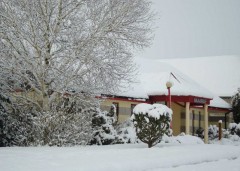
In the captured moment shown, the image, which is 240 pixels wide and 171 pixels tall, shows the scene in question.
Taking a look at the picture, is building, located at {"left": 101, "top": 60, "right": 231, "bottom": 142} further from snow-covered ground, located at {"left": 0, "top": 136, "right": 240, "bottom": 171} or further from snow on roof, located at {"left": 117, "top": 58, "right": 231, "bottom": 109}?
snow-covered ground, located at {"left": 0, "top": 136, "right": 240, "bottom": 171}

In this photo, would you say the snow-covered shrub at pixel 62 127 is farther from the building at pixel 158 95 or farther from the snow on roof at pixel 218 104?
the snow on roof at pixel 218 104

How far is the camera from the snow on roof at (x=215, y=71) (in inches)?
1505

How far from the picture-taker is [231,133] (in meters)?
31.8

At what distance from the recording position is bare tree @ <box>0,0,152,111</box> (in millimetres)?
16281

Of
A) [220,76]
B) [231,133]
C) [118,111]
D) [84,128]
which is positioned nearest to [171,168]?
[84,128]

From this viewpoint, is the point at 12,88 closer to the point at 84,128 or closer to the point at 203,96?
the point at 84,128

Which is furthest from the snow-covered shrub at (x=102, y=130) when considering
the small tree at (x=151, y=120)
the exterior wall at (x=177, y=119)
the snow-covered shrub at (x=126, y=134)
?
the exterior wall at (x=177, y=119)

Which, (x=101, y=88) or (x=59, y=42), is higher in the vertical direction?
(x=59, y=42)

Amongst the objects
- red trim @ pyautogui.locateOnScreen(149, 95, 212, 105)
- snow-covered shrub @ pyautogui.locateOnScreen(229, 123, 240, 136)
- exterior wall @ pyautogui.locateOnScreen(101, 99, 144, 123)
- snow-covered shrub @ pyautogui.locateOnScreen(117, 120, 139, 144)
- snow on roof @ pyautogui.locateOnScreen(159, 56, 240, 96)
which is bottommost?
snow-covered shrub @ pyautogui.locateOnScreen(117, 120, 139, 144)

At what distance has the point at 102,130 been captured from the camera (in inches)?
784

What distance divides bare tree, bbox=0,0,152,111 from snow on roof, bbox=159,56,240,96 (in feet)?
70.9

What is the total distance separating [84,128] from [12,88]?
381 centimetres

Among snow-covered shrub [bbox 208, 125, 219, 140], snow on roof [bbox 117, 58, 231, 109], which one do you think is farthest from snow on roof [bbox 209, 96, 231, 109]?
snow on roof [bbox 117, 58, 231, 109]

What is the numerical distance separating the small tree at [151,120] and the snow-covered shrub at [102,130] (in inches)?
162
